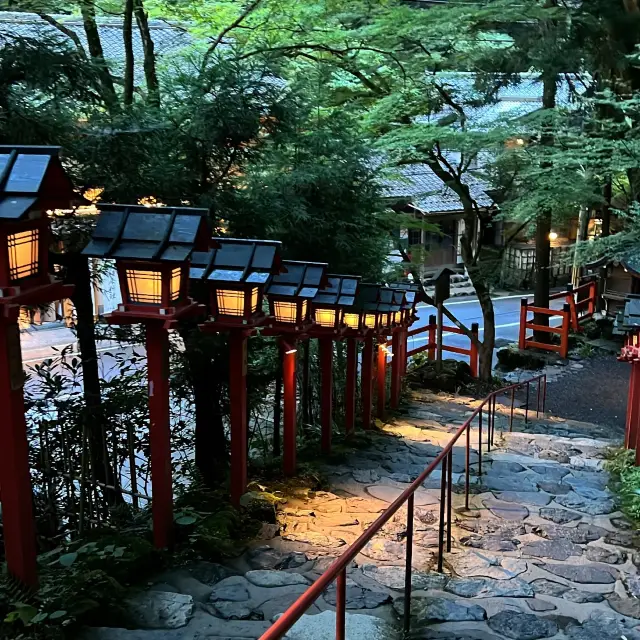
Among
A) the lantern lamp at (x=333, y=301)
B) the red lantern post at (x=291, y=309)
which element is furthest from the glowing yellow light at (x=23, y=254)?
the lantern lamp at (x=333, y=301)

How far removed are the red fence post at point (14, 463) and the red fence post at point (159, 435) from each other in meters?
1.24

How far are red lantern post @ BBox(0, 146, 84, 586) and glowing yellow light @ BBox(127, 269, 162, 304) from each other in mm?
732

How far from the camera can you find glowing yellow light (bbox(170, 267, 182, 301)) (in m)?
4.92

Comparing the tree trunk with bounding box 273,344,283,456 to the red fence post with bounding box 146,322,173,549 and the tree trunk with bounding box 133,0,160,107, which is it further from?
the tree trunk with bounding box 133,0,160,107

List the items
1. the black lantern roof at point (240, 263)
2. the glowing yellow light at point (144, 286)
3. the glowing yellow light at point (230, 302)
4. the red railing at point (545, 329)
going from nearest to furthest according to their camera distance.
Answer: the glowing yellow light at point (144, 286) → the black lantern roof at point (240, 263) → the glowing yellow light at point (230, 302) → the red railing at point (545, 329)

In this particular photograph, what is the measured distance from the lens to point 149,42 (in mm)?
8070

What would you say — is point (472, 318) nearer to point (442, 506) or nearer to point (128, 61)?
point (128, 61)

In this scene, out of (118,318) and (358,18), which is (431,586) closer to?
(118,318)

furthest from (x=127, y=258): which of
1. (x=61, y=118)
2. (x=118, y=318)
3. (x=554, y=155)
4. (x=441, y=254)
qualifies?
(x=441, y=254)

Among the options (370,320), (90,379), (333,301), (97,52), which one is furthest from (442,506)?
(97,52)

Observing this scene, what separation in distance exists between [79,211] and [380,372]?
8130mm

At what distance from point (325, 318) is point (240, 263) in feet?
10.4

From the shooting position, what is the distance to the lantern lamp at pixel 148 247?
4.67 meters

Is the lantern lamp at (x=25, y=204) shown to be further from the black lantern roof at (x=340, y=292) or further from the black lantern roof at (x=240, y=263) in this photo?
the black lantern roof at (x=340, y=292)
